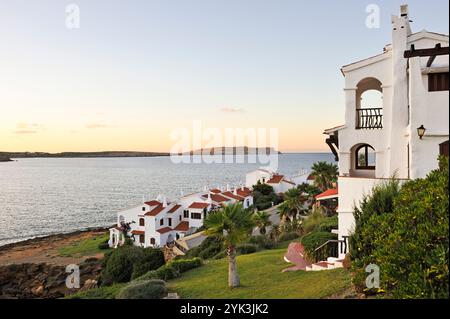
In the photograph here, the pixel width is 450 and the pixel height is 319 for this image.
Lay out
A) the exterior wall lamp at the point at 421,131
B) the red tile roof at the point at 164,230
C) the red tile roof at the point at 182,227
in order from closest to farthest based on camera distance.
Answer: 1. the exterior wall lamp at the point at 421,131
2. the red tile roof at the point at 164,230
3. the red tile roof at the point at 182,227

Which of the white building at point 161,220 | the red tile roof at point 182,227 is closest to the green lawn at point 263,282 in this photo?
the white building at point 161,220

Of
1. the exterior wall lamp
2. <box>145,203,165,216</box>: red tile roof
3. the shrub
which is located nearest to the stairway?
the exterior wall lamp

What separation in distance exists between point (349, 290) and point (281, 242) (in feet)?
63.4

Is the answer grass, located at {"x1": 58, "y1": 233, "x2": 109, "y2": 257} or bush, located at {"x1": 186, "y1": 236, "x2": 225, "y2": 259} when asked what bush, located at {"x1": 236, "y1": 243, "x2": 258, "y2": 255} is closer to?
bush, located at {"x1": 186, "y1": 236, "x2": 225, "y2": 259}

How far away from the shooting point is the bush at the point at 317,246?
15531 mm

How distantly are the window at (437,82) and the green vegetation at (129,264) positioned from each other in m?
23.9

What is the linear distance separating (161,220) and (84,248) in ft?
39.8

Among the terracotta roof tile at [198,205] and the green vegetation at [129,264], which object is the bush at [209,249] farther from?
the terracotta roof tile at [198,205]

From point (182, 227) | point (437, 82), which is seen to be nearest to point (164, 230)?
point (182, 227)

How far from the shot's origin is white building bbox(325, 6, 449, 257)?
491 inches

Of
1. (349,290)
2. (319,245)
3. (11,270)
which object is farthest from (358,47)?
(11,270)

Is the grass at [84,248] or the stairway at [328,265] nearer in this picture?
the stairway at [328,265]

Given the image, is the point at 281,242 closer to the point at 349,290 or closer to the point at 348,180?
the point at 348,180
